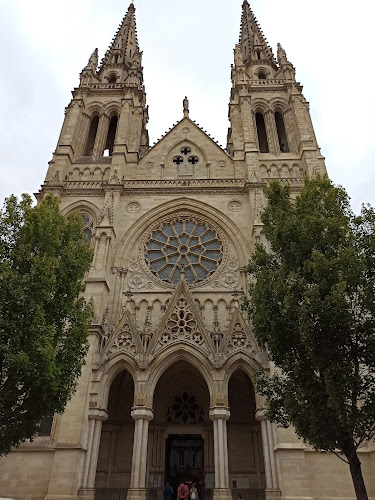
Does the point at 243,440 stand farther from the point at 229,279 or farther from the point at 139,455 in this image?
the point at 229,279

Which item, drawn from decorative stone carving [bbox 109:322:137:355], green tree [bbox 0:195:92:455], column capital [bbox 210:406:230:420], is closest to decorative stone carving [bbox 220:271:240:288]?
decorative stone carving [bbox 109:322:137:355]

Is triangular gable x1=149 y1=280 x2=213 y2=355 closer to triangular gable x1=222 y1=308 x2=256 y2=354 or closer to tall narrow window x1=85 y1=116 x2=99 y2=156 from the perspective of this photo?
triangular gable x1=222 y1=308 x2=256 y2=354

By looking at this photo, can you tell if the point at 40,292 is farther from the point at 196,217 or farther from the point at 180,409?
the point at 196,217

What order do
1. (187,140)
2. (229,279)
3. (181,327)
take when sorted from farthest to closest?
(187,140) → (229,279) → (181,327)

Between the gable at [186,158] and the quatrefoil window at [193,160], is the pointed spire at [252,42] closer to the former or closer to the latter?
the gable at [186,158]

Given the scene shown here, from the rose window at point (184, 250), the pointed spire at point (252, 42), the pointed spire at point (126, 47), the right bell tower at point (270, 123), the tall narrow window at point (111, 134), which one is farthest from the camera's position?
the pointed spire at point (252, 42)

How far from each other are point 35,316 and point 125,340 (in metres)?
6.57

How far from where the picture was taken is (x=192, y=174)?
22.3 meters

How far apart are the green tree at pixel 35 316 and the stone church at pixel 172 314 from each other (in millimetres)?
4513

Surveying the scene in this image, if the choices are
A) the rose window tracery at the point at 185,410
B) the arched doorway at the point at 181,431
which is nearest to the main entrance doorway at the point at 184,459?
the arched doorway at the point at 181,431

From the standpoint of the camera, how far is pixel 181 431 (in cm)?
1594

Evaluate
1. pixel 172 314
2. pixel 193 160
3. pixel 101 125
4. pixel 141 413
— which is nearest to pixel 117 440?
pixel 141 413

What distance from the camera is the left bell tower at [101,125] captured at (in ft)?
72.9

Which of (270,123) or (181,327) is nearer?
(181,327)
